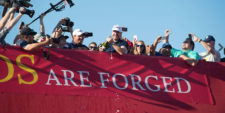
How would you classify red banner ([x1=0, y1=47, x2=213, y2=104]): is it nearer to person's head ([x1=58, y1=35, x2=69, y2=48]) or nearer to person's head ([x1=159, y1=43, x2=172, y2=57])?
person's head ([x1=159, y1=43, x2=172, y2=57])

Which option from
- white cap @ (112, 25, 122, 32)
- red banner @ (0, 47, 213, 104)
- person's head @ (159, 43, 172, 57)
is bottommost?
red banner @ (0, 47, 213, 104)

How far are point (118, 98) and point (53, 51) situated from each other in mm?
1767

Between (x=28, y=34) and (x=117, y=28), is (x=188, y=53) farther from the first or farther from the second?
(x=28, y=34)

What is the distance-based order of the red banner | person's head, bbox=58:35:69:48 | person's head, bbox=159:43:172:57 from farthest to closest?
person's head, bbox=159:43:172:57
person's head, bbox=58:35:69:48
the red banner

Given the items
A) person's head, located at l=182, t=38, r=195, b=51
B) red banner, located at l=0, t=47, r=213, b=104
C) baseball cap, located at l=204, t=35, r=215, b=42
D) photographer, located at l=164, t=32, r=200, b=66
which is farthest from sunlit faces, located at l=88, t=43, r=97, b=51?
baseball cap, located at l=204, t=35, r=215, b=42

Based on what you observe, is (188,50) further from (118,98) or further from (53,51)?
(53,51)

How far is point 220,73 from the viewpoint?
9859 mm

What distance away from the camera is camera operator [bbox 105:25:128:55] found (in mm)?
8969

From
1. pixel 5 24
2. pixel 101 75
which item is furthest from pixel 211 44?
pixel 5 24

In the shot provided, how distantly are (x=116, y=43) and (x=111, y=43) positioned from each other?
184 mm

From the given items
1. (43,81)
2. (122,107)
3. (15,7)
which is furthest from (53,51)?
(122,107)

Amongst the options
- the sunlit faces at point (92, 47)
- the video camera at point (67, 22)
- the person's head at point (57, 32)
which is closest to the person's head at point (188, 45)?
the sunlit faces at point (92, 47)

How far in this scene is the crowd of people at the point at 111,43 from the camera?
8.35 m

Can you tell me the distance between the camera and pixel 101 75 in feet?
28.8
